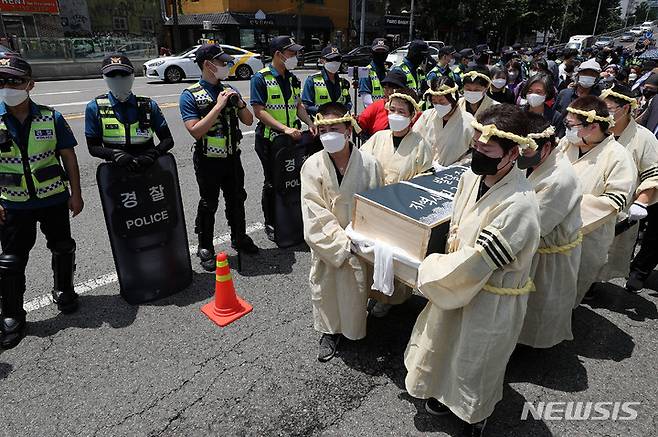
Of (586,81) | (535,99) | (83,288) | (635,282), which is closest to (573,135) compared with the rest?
(535,99)

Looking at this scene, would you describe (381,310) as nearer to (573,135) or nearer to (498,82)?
(573,135)

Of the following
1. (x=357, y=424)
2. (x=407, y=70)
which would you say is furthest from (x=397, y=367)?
(x=407, y=70)

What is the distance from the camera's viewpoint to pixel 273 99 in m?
4.56

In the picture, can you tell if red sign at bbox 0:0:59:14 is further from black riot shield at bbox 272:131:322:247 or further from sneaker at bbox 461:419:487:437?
sneaker at bbox 461:419:487:437

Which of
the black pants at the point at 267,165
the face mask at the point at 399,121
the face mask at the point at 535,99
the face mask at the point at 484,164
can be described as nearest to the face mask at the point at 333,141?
the face mask at the point at 399,121

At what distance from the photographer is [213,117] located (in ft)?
A: 12.4

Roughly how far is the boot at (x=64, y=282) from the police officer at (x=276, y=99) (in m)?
1.99

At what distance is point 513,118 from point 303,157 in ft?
9.61

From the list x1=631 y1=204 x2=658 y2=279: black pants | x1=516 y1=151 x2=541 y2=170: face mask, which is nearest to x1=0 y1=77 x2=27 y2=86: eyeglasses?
x1=516 y1=151 x2=541 y2=170: face mask

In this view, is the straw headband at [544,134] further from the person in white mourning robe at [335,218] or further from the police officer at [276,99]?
the police officer at [276,99]

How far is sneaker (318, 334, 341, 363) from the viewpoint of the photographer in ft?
10.3

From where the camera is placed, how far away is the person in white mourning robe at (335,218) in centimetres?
282

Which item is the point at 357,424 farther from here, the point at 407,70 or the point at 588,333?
the point at 407,70

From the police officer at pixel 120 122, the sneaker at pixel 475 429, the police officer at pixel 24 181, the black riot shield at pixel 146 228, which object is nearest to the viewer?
the sneaker at pixel 475 429
